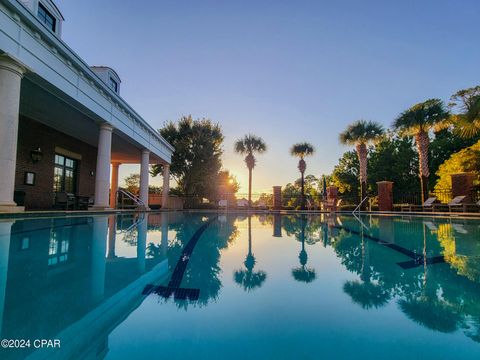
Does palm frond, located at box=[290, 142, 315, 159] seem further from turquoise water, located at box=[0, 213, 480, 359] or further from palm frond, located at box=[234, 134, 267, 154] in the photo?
turquoise water, located at box=[0, 213, 480, 359]

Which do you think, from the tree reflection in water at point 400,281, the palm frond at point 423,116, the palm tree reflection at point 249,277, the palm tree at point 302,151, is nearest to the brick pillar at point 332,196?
the palm tree at point 302,151

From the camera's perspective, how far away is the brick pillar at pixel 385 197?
17.8m

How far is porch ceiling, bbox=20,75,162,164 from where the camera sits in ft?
27.6

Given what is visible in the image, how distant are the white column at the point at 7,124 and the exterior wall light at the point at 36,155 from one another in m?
5.69

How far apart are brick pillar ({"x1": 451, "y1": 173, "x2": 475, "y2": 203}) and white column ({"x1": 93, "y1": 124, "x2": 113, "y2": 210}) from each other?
17840 millimetres

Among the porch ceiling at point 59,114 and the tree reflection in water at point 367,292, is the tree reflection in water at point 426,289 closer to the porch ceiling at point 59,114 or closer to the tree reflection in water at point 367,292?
the tree reflection in water at point 367,292

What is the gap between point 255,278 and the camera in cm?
288

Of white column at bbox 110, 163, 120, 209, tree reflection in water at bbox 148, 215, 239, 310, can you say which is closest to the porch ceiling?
white column at bbox 110, 163, 120, 209

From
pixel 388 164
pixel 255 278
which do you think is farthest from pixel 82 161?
pixel 388 164

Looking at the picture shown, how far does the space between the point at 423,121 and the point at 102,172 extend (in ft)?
64.4

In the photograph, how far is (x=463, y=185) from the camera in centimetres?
1400

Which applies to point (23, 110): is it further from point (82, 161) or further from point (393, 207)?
point (393, 207)

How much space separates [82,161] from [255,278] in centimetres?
1605

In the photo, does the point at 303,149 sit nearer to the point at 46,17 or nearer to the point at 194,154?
the point at 194,154
